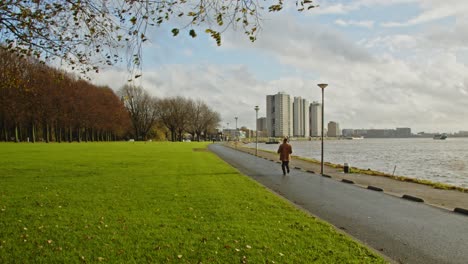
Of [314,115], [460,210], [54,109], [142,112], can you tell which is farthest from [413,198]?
[314,115]

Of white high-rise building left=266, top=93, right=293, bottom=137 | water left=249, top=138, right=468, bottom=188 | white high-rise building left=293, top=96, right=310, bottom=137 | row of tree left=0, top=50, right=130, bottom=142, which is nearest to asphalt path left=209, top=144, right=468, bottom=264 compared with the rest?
water left=249, top=138, right=468, bottom=188

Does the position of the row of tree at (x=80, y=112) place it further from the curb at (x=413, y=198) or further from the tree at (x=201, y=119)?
the curb at (x=413, y=198)

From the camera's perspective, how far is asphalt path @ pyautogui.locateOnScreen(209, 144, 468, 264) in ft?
20.9

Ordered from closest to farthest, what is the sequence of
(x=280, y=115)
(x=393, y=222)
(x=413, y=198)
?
(x=393, y=222) < (x=413, y=198) < (x=280, y=115)

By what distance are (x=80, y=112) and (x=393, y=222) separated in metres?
66.2

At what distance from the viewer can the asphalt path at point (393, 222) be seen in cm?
637

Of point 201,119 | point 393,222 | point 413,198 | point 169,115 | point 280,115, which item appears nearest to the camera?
point 393,222

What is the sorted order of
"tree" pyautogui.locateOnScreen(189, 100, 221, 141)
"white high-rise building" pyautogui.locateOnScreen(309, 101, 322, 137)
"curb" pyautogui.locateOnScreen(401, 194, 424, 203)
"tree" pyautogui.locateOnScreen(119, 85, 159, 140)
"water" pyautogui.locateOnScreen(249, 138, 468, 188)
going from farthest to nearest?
"white high-rise building" pyautogui.locateOnScreen(309, 101, 322, 137), "tree" pyautogui.locateOnScreen(189, 100, 221, 141), "tree" pyautogui.locateOnScreen(119, 85, 159, 140), "water" pyautogui.locateOnScreen(249, 138, 468, 188), "curb" pyautogui.locateOnScreen(401, 194, 424, 203)

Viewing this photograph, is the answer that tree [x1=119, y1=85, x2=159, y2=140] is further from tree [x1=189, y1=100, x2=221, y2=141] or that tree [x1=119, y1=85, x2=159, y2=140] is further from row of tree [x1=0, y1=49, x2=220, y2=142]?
tree [x1=189, y1=100, x2=221, y2=141]

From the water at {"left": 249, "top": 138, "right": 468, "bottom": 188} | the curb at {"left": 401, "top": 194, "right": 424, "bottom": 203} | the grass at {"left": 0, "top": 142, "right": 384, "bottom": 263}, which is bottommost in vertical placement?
the water at {"left": 249, "top": 138, "right": 468, "bottom": 188}

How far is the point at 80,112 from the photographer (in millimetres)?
66875

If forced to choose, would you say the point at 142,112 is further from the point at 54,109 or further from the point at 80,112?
the point at 54,109

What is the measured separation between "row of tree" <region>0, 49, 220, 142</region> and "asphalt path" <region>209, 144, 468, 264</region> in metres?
8.85

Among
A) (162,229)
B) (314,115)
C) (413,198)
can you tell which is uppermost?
(314,115)
